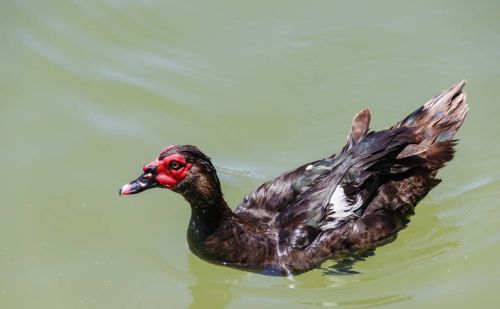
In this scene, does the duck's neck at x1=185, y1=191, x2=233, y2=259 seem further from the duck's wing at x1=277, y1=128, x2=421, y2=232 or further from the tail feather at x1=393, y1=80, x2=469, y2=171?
the tail feather at x1=393, y1=80, x2=469, y2=171

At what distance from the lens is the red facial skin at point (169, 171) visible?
684 cm

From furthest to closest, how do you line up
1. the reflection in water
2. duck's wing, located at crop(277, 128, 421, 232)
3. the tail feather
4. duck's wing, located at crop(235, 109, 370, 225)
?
1. the tail feather
2. duck's wing, located at crop(235, 109, 370, 225)
3. duck's wing, located at crop(277, 128, 421, 232)
4. the reflection in water

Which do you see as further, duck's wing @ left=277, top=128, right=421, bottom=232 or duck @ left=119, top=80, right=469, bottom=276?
duck's wing @ left=277, top=128, right=421, bottom=232

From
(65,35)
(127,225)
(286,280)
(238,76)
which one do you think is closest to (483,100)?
(238,76)

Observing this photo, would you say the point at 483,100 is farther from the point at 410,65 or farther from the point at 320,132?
the point at 320,132

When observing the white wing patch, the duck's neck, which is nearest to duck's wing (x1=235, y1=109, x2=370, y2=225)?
the white wing patch

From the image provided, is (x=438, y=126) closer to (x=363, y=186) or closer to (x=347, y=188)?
(x=363, y=186)

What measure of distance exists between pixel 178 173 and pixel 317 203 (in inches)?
52.5

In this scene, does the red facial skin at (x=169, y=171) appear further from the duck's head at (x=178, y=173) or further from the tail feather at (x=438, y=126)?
the tail feather at (x=438, y=126)

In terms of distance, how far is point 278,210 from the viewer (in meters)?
7.75

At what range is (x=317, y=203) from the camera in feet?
24.4

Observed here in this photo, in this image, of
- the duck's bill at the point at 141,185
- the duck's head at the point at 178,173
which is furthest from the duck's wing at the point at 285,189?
the duck's bill at the point at 141,185

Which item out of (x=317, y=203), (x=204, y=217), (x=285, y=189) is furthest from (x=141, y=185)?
(x=317, y=203)

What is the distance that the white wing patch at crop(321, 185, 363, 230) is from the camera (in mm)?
7441
